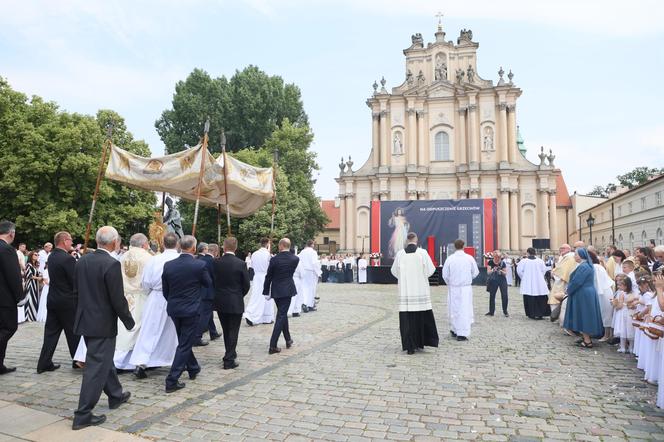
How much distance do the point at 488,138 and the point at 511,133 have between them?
2087 millimetres

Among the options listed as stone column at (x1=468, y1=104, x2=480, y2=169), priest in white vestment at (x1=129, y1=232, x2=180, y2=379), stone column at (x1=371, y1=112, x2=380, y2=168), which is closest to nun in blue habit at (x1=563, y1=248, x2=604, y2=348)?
priest in white vestment at (x1=129, y1=232, x2=180, y2=379)

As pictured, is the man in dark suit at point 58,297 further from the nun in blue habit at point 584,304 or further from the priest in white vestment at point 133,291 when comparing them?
the nun in blue habit at point 584,304

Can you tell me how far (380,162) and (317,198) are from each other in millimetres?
7017

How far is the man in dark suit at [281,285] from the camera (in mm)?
7625

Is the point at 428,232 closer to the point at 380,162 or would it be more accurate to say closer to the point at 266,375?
the point at 380,162

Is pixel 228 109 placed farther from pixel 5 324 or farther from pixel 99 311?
pixel 99 311

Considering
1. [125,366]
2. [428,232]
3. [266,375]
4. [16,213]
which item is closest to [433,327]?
[266,375]

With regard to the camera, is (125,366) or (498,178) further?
(498,178)

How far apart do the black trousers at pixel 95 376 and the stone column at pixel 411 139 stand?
39.6 m

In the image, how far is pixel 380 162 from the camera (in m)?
43.8

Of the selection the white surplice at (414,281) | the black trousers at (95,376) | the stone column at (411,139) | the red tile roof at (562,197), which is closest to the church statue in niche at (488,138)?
the stone column at (411,139)

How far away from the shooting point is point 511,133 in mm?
42094

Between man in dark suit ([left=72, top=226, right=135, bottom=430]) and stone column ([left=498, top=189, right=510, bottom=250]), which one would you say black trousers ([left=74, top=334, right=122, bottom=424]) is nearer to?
man in dark suit ([left=72, top=226, right=135, bottom=430])

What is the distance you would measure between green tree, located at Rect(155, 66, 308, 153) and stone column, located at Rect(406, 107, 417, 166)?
10689 mm
